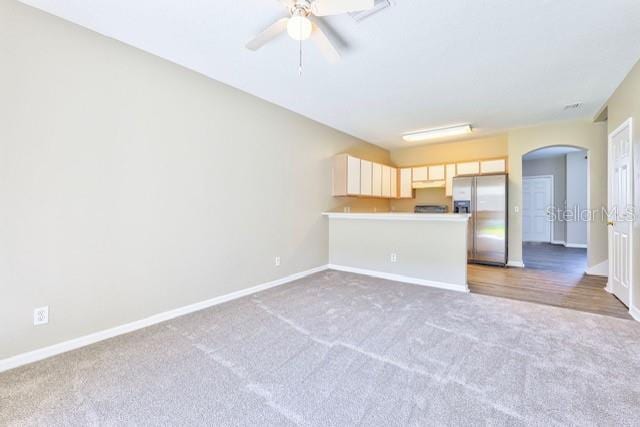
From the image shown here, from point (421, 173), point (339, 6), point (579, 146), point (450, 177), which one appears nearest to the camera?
point (339, 6)

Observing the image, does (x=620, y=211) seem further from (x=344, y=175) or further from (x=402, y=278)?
(x=344, y=175)

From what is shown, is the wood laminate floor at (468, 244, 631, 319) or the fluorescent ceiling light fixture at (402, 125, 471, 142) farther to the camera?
the fluorescent ceiling light fixture at (402, 125, 471, 142)

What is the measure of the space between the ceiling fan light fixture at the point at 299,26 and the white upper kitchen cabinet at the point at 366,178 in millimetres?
3337

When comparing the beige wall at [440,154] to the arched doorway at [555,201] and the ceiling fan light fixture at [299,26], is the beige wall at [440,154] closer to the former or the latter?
the arched doorway at [555,201]

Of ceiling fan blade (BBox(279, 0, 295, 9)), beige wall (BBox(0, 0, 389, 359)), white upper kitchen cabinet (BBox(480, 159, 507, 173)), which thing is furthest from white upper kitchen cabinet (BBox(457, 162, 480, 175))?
ceiling fan blade (BBox(279, 0, 295, 9))

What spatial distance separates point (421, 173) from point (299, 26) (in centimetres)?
488

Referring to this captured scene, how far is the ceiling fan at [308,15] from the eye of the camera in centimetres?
169

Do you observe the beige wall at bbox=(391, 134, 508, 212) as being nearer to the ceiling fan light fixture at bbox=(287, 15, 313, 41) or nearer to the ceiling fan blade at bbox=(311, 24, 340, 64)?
the ceiling fan blade at bbox=(311, 24, 340, 64)

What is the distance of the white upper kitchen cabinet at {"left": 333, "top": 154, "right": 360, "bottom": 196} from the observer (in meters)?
4.76

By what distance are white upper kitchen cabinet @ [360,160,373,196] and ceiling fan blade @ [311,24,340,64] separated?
299cm

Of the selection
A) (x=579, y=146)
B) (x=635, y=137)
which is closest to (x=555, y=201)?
(x=579, y=146)

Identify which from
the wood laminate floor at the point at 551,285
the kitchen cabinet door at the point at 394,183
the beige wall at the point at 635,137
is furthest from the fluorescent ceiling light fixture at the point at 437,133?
the wood laminate floor at the point at 551,285

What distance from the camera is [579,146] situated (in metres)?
4.54

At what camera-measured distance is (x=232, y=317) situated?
108 inches
